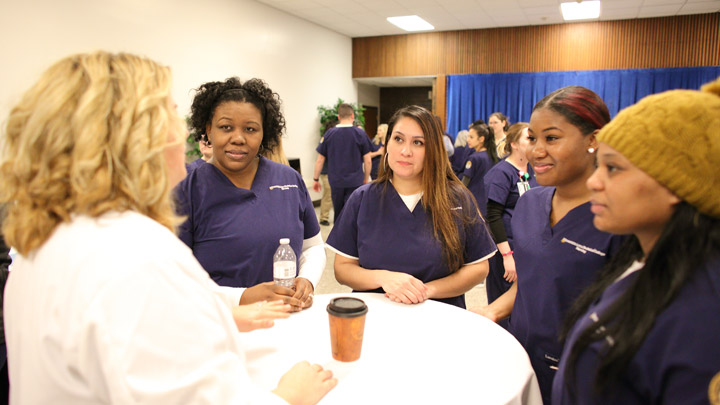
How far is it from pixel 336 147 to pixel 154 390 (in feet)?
17.8

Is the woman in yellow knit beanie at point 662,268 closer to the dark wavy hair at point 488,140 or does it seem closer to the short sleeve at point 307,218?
the short sleeve at point 307,218

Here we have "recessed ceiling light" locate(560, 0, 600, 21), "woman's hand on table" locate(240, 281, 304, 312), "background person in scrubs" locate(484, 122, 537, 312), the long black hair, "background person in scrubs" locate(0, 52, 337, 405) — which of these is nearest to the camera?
"background person in scrubs" locate(0, 52, 337, 405)

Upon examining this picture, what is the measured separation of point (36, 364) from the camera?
2.42 ft

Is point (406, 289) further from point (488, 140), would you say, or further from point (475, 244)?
point (488, 140)

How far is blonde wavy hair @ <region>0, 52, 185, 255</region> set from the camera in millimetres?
754

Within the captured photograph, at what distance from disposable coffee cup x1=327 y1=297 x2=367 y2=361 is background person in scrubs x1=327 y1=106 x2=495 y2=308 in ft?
1.71

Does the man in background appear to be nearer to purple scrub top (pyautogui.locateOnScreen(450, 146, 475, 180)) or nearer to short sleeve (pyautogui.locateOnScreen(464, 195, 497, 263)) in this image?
purple scrub top (pyautogui.locateOnScreen(450, 146, 475, 180))

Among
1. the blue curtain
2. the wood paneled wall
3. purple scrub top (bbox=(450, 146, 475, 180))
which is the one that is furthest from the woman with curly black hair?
the wood paneled wall

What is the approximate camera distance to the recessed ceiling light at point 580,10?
23.1 ft

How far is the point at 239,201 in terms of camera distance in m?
1.81

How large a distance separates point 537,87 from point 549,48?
0.73 m

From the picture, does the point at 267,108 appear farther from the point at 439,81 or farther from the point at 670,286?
the point at 439,81

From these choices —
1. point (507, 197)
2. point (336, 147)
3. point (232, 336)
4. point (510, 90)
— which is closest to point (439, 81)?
point (510, 90)

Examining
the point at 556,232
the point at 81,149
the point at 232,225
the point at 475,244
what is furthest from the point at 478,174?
the point at 81,149
